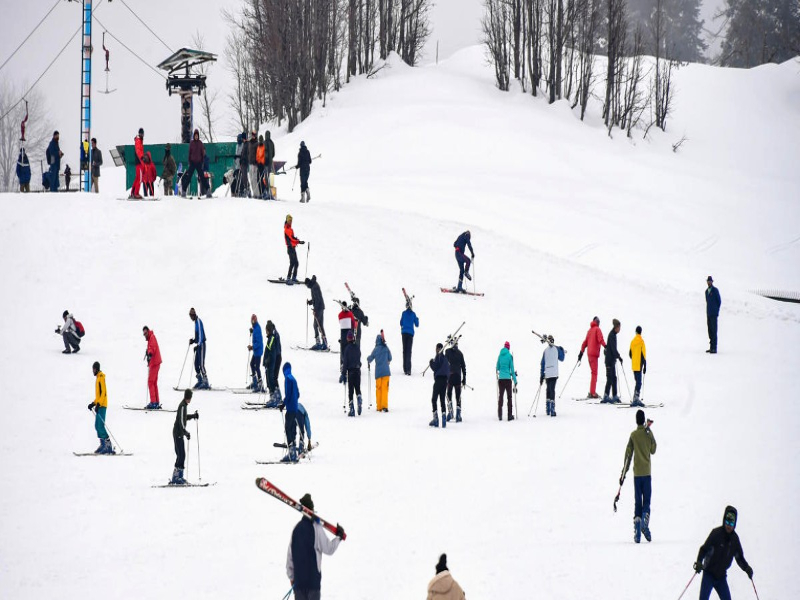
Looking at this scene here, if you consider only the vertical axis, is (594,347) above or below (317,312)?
below

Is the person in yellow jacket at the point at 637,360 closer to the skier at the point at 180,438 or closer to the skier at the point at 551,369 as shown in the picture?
the skier at the point at 551,369

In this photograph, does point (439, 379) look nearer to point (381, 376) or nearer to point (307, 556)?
point (381, 376)

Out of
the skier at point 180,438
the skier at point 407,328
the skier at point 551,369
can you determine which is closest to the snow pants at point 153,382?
the skier at point 180,438

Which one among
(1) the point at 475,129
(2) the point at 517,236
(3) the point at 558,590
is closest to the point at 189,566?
(3) the point at 558,590

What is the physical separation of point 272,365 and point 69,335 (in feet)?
18.0

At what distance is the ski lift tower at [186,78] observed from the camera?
3744cm

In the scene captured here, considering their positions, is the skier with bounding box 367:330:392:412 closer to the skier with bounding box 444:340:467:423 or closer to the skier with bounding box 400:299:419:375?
the skier with bounding box 444:340:467:423

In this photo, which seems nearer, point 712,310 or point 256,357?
point 256,357

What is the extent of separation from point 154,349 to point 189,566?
23.5 feet

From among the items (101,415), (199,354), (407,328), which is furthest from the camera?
(407,328)

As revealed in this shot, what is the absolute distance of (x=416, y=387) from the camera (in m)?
21.4

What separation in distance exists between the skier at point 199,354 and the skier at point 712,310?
481 inches

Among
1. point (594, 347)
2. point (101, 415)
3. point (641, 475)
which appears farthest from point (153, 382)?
point (641, 475)

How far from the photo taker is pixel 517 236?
37406 millimetres
